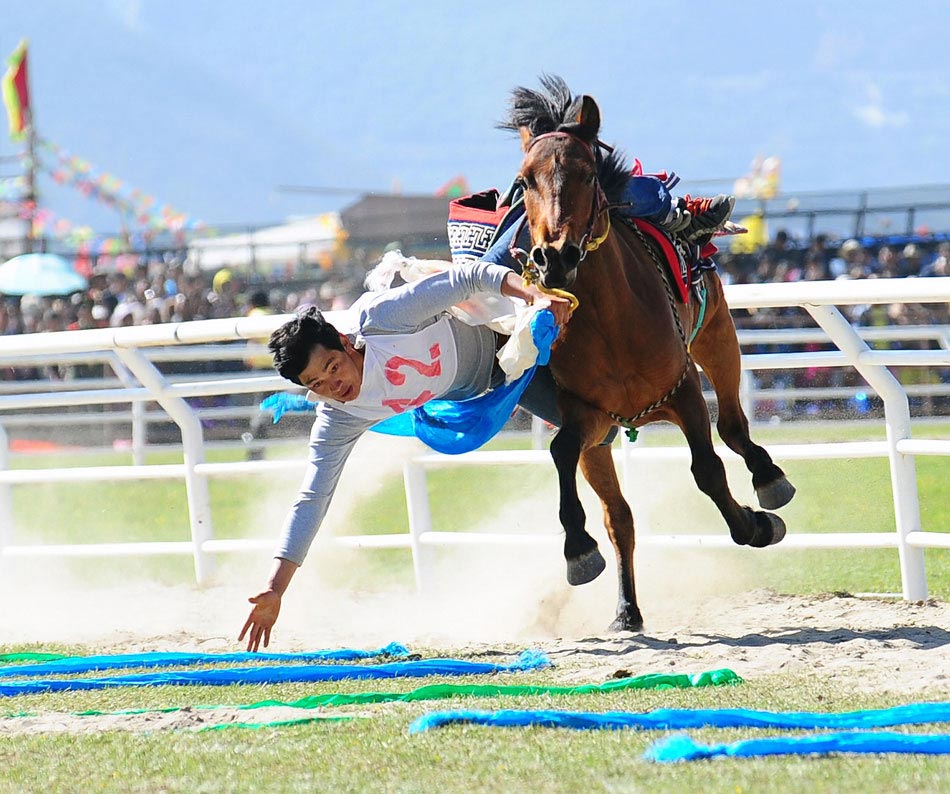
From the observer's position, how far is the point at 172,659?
18.5 ft

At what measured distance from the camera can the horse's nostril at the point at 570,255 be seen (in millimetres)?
5004

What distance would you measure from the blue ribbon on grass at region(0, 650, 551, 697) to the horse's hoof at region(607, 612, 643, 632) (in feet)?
3.07

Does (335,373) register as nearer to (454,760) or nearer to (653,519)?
(454,760)

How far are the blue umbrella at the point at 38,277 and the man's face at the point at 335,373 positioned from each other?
1943cm

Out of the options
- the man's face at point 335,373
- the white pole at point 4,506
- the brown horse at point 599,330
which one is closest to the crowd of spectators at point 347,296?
the white pole at point 4,506

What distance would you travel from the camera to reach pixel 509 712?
386 centimetres

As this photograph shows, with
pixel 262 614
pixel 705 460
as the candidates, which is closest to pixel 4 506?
pixel 262 614

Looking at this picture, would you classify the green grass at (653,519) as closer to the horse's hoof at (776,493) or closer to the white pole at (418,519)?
the white pole at (418,519)

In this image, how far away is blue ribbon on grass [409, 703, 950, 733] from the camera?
3.71m

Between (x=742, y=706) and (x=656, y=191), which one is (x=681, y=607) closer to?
(x=656, y=191)

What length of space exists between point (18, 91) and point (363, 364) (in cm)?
3751

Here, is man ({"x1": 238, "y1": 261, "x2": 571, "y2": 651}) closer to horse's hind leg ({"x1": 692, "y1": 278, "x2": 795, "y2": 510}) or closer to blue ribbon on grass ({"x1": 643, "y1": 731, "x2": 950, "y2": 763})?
horse's hind leg ({"x1": 692, "y1": 278, "x2": 795, "y2": 510})

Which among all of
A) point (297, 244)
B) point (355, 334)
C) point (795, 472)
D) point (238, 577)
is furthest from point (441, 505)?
point (297, 244)

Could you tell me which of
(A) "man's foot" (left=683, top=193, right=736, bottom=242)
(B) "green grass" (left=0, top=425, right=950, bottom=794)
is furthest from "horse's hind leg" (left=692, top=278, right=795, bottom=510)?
(B) "green grass" (left=0, top=425, right=950, bottom=794)
